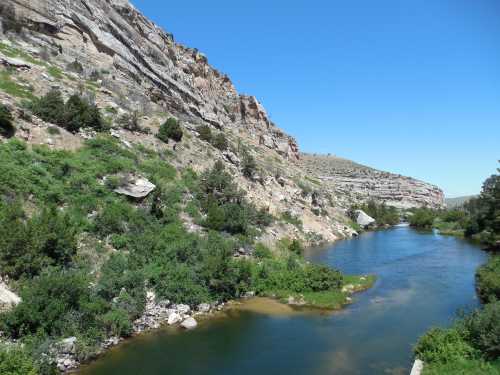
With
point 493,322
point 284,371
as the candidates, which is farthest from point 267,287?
point 493,322

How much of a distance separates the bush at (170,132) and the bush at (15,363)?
25070mm

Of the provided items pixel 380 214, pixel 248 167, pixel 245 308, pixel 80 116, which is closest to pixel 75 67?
pixel 80 116

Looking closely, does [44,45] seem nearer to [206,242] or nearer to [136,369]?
[206,242]

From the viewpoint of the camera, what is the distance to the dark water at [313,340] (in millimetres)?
12680

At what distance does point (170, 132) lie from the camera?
34500 mm

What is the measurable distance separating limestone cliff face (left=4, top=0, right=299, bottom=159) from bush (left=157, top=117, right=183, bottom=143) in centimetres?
911

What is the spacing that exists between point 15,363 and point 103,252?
8.67 m

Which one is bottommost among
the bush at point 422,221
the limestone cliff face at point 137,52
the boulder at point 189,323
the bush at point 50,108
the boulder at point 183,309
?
the boulder at point 189,323

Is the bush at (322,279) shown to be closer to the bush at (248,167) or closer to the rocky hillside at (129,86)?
the rocky hillside at (129,86)

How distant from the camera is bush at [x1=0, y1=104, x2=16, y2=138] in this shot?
2128 cm

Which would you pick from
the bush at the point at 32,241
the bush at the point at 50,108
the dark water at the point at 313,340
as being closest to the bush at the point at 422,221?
the dark water at the point at 313,340

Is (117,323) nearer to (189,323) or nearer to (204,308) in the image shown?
(189,323)

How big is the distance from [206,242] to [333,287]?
8664 mm

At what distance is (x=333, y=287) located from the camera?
21438 mm
